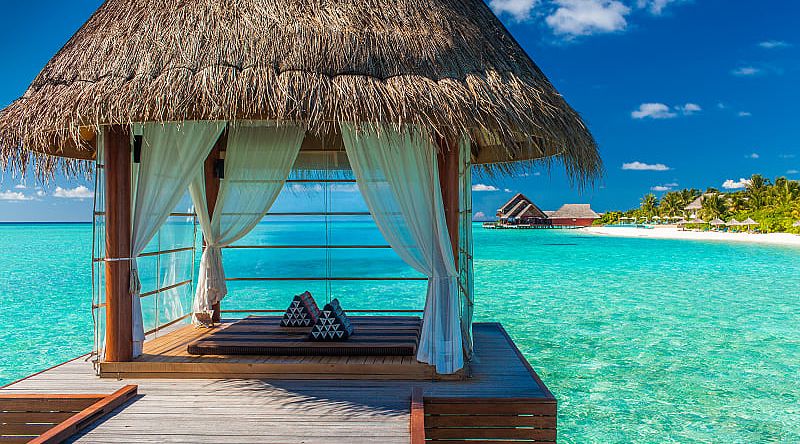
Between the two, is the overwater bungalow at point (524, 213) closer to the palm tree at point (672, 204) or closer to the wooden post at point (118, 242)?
the palm tree at point (672, 204)

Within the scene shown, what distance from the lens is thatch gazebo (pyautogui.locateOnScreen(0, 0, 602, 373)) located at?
140 inches

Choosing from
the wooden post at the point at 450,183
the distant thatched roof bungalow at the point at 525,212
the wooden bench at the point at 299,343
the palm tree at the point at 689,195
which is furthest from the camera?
the palm tree at the point at 689,195

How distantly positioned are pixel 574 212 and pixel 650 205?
9123 mm

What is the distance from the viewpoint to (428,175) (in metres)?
4.03

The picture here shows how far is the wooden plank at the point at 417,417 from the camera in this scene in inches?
111

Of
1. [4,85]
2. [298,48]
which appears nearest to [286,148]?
[298,48]

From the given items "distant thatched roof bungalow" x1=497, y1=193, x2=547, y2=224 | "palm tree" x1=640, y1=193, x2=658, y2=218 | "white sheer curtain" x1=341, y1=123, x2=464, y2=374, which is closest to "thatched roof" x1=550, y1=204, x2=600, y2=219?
"distant thatched roof bungalow" x1=497, y1=193, x2=547, y2=224

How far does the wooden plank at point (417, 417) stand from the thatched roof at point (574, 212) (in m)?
57.0

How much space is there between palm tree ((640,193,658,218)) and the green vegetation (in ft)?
6.60

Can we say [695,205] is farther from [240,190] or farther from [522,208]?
[240,190]

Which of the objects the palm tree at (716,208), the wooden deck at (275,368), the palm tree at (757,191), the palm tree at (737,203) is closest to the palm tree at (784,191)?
the palm tree at (757,191)

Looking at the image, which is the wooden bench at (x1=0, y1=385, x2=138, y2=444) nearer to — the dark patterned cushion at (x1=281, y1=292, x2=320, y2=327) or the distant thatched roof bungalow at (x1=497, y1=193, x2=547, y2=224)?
the dark patterned cushion at (x1=281, y1=292, x2=320, y2=327)

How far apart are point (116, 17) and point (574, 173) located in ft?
11.2

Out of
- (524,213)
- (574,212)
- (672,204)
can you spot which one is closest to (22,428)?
(524,213)
